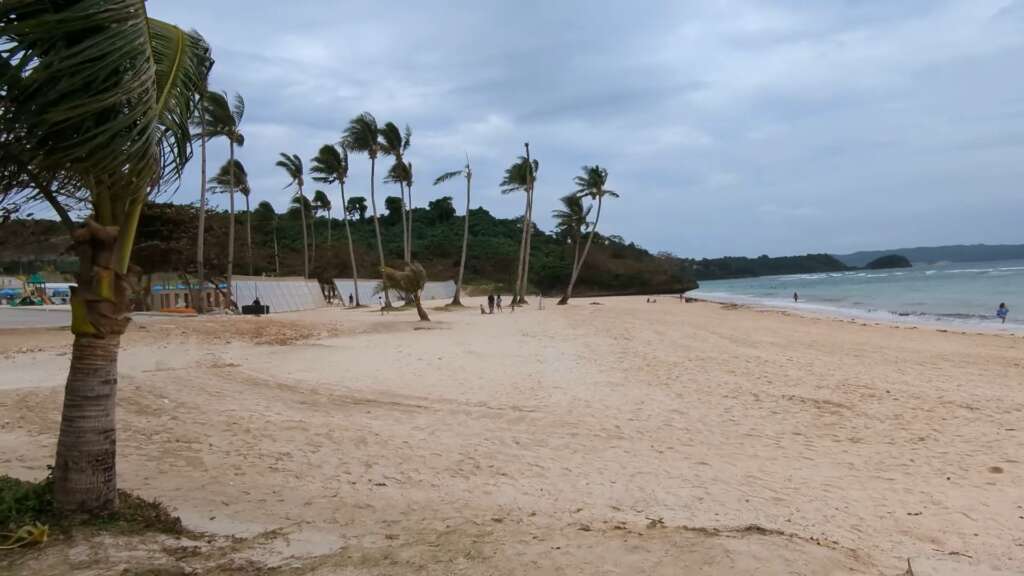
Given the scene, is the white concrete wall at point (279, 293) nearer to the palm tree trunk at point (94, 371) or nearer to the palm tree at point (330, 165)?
the palm tree at point (330, 165)

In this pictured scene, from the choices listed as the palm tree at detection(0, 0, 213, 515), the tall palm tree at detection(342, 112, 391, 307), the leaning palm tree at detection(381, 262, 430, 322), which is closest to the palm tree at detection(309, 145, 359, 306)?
the tall palm tree at detection(342, 112, 391, 307)

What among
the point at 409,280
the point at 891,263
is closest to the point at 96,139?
the point at 409,280

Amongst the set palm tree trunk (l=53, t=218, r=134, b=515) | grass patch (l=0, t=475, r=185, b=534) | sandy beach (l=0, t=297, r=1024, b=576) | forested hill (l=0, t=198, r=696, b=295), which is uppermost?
forested hill (l=0, t=198, r=696, b=295)

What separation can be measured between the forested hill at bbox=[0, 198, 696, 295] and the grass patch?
84.0 feet

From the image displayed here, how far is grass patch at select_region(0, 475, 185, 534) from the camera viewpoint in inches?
144

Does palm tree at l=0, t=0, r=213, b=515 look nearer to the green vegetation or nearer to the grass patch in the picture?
the grass patch

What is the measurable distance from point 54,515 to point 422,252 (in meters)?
74.5

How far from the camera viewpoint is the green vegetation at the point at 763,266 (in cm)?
17688

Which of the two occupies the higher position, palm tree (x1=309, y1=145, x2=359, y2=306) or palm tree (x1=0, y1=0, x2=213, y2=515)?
palm tree (x1=309, y1=145, x2=359, y2=306)

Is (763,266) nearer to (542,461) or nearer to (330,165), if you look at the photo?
(330,165)

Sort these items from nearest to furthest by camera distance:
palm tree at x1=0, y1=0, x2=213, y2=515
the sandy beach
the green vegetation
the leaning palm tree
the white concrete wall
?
Answer: 1. palm tree at x1=0, y1=0, x2=213, y2=515
2. the sandy beach
3. the leaning palm tree
4. the white concrete wall
5. the green vegetation

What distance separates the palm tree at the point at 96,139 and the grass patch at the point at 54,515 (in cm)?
8

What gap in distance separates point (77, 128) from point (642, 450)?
5699 mm

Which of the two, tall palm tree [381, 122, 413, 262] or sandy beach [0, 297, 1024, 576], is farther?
tall palm tree [381, 122, 413, 262]
